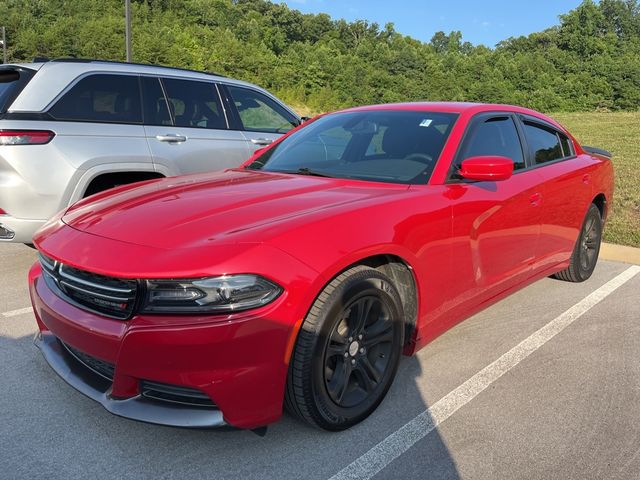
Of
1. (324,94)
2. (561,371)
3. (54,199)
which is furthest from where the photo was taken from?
(324,94)

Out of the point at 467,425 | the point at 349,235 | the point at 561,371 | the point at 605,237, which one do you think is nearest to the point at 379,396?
the point at 467,425

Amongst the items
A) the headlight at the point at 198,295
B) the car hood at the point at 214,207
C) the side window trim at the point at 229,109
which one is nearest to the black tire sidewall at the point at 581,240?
the car hood at the point at 214,207

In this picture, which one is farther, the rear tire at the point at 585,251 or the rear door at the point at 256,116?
the rear door at the point at 256,116

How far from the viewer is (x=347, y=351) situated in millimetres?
2621

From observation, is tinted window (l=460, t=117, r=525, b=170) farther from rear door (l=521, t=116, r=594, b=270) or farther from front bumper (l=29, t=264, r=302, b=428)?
front bumper (l=29, t=264, r=302, b=428)

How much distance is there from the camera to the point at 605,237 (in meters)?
6.98

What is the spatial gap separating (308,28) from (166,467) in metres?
71.3

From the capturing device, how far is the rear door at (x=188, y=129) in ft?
17.3

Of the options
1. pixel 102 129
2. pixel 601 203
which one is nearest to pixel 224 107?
pixel 102 129

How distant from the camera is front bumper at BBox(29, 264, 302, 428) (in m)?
2.13

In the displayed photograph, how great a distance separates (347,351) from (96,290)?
1121mm

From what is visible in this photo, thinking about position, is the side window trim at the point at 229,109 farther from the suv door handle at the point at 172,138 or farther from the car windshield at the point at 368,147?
the car windshield at the point at 368,147

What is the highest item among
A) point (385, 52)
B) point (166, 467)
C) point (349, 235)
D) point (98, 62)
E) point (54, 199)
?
point (385, 52)

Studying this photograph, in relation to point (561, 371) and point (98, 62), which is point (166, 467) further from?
point (98, 62)
